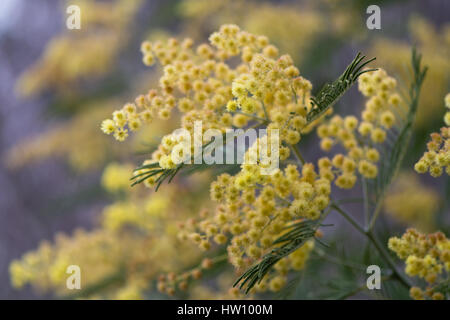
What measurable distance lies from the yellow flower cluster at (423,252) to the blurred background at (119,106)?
146mm

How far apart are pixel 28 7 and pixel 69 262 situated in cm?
243

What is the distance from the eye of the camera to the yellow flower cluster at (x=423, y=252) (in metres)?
0.53

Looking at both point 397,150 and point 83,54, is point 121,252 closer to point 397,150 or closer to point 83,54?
point 397,150

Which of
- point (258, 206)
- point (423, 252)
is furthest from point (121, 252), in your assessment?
point (423, 252)

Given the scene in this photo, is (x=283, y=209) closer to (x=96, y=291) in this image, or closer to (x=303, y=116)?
(x=303, y=116)

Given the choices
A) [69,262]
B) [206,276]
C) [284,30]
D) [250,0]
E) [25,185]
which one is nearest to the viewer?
[206,276]

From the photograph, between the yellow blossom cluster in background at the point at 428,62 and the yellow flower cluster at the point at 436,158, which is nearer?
the yellow flower cluster at the point at 436,158

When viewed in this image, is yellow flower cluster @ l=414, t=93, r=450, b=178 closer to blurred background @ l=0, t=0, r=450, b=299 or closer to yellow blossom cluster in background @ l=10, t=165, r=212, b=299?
blurred background @ l=0, t=0, r=450, b=299

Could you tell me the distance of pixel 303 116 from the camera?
0.55 meters

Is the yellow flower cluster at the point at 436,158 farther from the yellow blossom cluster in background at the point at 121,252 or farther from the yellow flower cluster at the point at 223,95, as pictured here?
Result: the yellow blossom cluster in background at the point at 121,252

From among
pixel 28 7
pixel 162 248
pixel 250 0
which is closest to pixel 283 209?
pixel 162 248

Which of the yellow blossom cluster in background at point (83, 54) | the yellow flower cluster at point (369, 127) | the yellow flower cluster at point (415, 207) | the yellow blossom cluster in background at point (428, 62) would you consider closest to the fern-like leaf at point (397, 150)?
the yellow flower cluster at point (369, 127)
